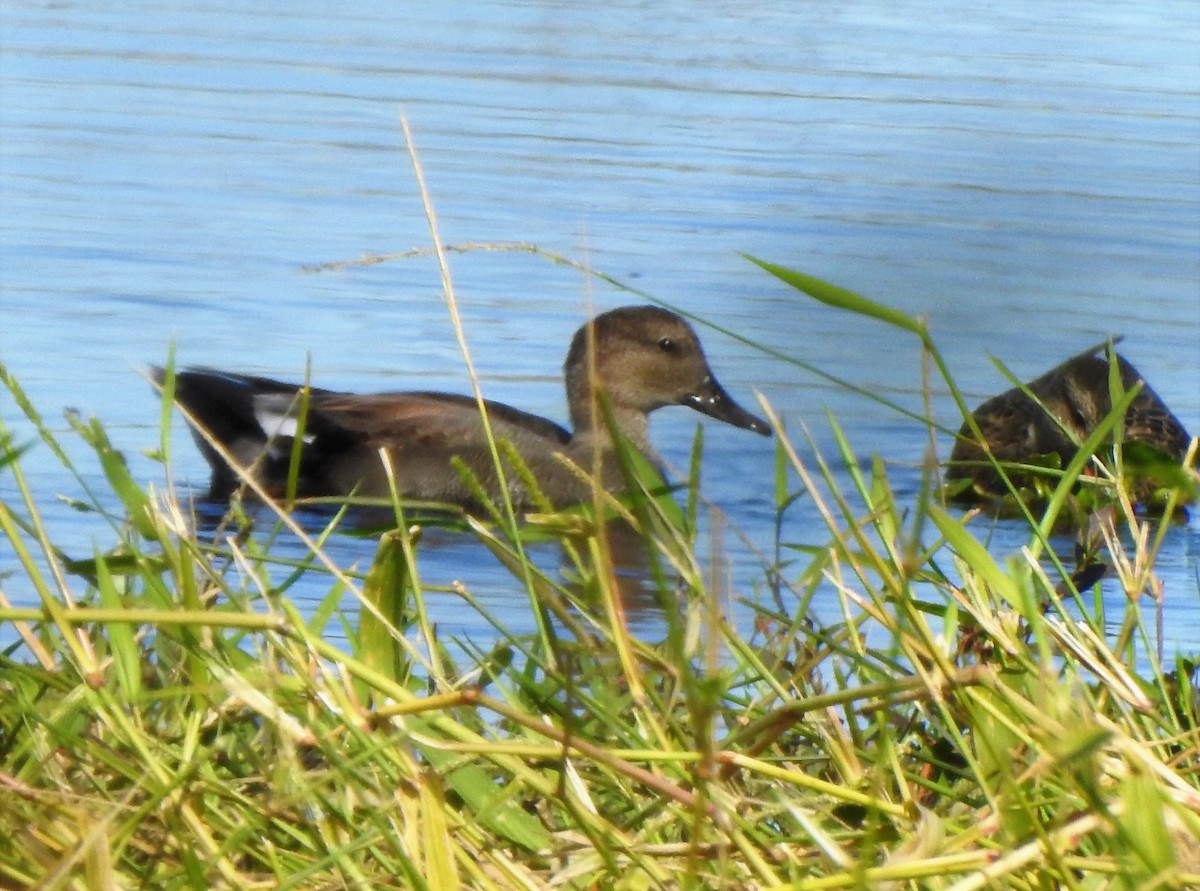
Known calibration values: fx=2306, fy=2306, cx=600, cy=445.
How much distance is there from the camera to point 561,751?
1.57 m

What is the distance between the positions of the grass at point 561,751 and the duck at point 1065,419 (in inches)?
185

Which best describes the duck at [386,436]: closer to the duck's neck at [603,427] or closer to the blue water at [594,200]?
the duck's neck at [603,427]

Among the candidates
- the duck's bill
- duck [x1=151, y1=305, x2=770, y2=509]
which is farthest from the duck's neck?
the duck's bill

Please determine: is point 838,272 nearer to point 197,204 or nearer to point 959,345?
point 959,345

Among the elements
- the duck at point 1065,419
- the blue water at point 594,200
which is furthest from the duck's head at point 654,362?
the duck at point 1065,419

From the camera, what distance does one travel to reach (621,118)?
33.4ft

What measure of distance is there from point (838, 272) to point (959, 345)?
0.29 ft

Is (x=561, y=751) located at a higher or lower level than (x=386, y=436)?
higher

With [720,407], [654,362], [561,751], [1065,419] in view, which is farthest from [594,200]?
[561,751]

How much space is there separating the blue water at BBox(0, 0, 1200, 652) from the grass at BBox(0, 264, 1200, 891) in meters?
0.11

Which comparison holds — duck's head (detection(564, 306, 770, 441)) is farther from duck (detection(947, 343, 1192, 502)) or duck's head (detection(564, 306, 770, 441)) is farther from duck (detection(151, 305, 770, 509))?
duck (detection(947, 343, 1192, 502))

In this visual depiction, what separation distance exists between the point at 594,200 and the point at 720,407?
1929mm

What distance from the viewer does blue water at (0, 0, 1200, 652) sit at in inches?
46.1

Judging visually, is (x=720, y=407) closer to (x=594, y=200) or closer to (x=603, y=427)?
(x=603, y=427)
